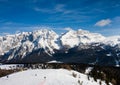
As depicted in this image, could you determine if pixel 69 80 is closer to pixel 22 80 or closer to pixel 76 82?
pixel 76 82

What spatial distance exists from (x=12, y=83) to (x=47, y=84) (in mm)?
5059

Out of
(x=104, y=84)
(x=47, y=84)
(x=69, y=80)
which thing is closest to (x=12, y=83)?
(x=47, y=84)

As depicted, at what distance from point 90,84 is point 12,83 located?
11597 mm

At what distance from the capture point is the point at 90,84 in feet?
130

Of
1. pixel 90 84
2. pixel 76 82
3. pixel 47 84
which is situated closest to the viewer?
pixel 47 84

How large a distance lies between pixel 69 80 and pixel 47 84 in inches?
165

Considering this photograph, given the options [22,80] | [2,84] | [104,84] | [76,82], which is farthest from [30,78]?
[104,84]

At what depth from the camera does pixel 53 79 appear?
123ft

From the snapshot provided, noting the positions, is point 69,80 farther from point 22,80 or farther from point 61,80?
point 22,80

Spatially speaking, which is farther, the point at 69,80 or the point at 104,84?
the point at 104,84

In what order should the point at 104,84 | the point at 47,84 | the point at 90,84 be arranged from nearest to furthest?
the point at 47,84
the point at 90,84
the point at 104,84

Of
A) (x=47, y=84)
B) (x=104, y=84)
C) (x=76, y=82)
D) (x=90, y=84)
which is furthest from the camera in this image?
(x=104, y=84)

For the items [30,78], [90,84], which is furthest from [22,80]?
[90,84]

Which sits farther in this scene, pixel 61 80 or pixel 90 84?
pixel 90 84
